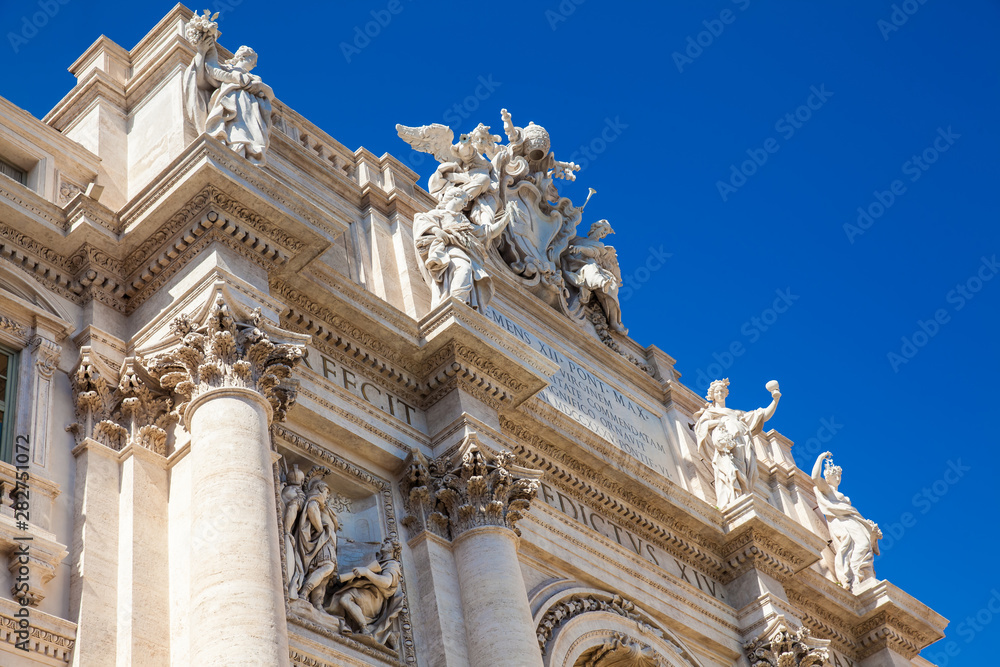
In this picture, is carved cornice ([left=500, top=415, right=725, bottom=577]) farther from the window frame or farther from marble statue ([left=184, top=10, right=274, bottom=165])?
the window frame

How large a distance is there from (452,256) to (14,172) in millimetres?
6379

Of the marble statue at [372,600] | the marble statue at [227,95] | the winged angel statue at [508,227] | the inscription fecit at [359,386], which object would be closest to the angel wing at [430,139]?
the winged angel statue at [508,227]

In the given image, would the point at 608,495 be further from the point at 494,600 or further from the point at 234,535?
the point at 234,535

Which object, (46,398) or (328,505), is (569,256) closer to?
(328,505)

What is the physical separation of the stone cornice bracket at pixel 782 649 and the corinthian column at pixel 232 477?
10490 millimetres

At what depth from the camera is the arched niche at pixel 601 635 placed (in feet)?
62.0

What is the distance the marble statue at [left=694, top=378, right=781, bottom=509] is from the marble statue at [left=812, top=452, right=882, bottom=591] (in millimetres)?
2838

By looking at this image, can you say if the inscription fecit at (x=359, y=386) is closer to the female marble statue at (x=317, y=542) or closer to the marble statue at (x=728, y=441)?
the female marble statue at (x=317, y=542)

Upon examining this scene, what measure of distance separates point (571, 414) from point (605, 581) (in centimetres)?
311

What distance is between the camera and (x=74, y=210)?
639 inches

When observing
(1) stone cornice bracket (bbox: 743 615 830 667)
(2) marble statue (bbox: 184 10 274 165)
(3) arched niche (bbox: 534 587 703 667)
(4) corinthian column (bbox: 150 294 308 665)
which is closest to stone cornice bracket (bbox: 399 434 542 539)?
(3) arched niche (bbox: 534 587 703 667)

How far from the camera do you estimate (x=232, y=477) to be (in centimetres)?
1403

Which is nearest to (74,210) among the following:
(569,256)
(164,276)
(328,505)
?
(164,276)

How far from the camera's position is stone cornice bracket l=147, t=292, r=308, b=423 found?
1495 centimetres
